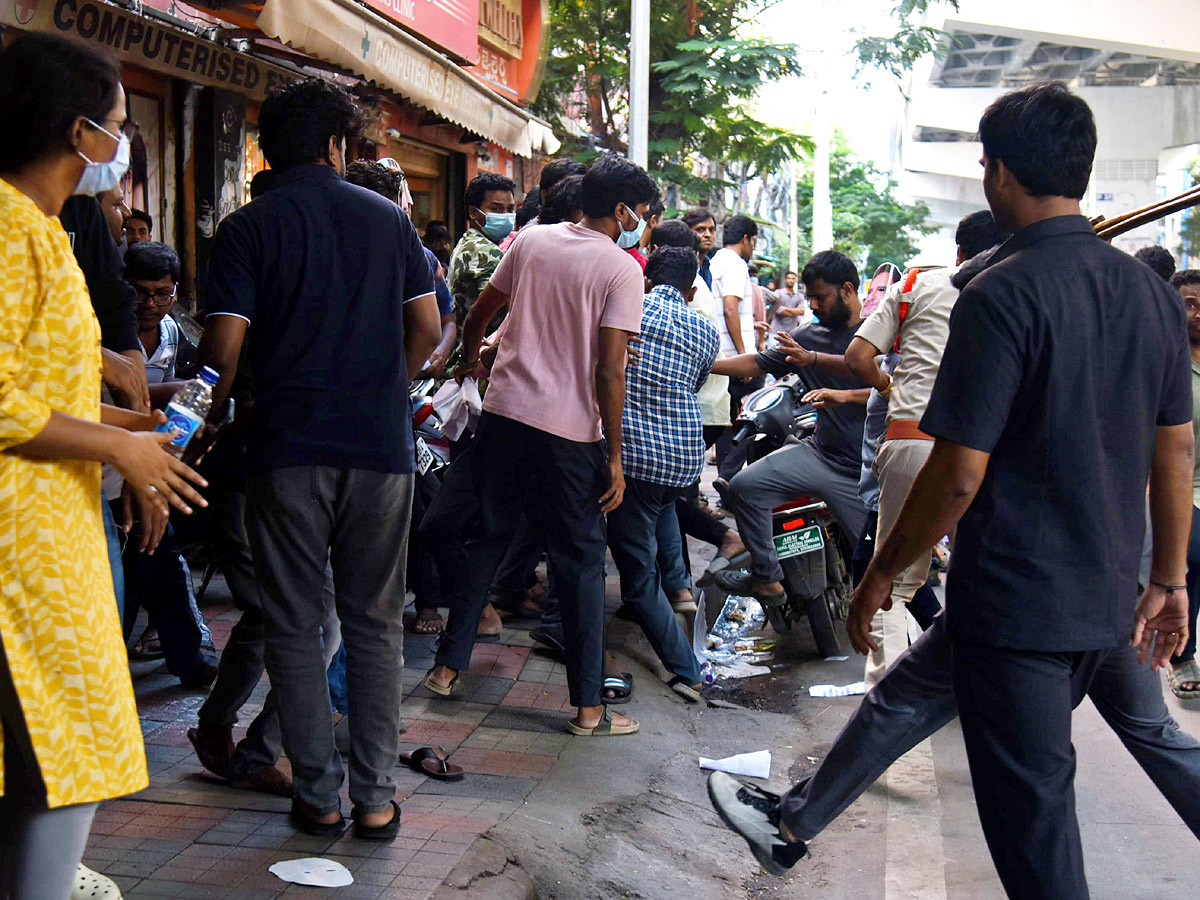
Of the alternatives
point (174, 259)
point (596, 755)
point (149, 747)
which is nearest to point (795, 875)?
point (596, 755)

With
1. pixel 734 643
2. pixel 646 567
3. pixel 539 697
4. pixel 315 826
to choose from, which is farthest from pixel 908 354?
pixel 734 643

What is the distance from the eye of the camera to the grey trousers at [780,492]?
245 inches

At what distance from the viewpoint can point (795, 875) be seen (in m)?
4.23

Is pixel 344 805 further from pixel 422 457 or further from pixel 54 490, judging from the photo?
pixel 422 457

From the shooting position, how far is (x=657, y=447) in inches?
A: 214

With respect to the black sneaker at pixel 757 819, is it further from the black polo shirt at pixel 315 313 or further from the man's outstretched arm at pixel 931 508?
the black polo shirt at pixel 315 313

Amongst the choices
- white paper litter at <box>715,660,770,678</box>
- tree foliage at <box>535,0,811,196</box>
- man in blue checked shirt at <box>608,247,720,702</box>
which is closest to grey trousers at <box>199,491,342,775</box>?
man in blue checked shirt at <box>608,247,720,702</box>

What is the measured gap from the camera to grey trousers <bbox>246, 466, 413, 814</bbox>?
346cm

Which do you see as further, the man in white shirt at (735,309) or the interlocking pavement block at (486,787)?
the man in white shirt at (735,309)

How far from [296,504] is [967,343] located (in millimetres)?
1759

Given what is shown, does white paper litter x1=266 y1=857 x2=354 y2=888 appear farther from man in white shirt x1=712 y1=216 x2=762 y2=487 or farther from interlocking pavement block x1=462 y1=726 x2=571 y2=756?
man in white shirt x1=712 y1=216 x2=762 y2=487

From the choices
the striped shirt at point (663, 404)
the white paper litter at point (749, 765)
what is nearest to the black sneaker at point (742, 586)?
the striped shirt at point (663, 404)

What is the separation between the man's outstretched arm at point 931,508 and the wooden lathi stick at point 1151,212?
1.21 meters

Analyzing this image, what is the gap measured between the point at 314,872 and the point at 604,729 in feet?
5.82
